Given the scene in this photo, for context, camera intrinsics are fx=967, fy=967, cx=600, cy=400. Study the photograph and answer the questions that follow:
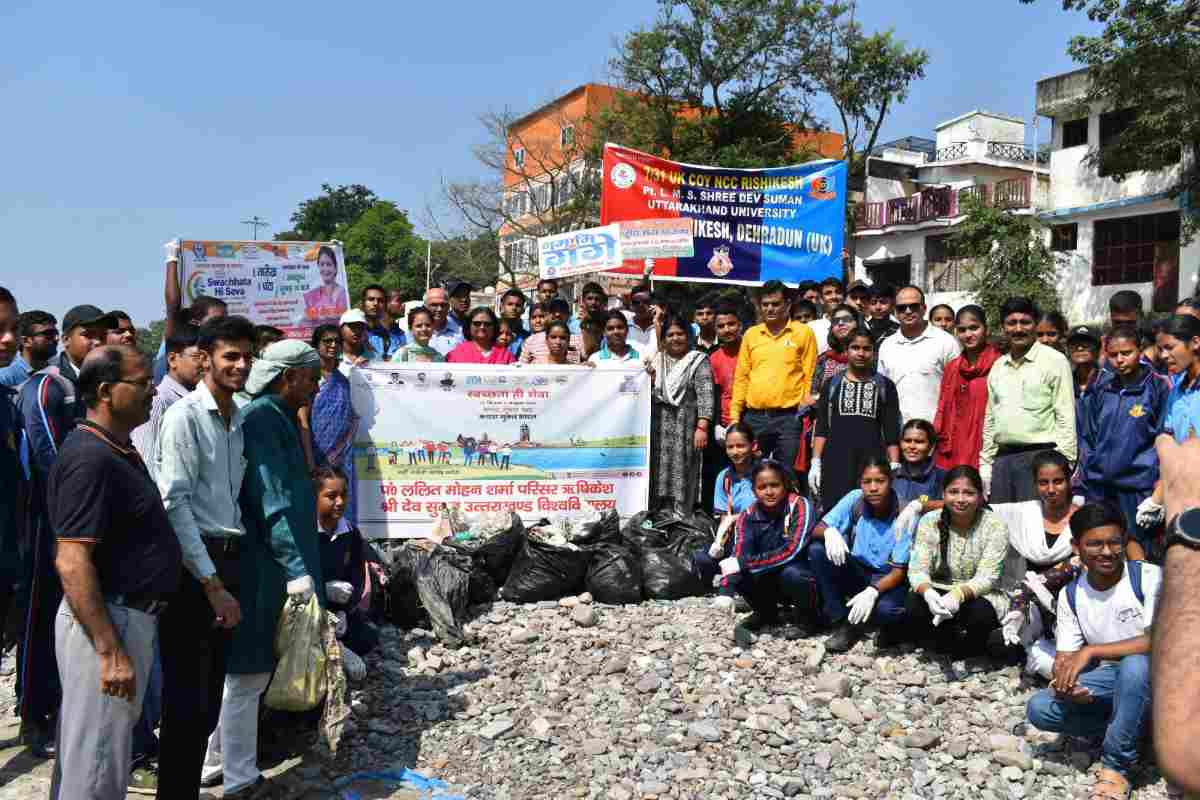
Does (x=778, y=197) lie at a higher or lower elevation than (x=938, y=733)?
higher

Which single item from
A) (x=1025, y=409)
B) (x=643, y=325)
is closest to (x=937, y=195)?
(x=643, y=325)

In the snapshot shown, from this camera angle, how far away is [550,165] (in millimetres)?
37312

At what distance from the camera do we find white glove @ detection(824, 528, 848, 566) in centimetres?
570

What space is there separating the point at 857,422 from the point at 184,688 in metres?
4.46

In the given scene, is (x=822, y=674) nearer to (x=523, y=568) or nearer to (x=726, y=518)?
(x=726, y=518)

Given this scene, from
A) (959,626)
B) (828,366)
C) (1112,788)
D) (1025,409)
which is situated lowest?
(1112,788)

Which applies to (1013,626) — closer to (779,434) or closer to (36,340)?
(779,434)

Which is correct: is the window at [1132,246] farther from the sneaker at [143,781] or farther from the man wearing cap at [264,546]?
the sneaker at [143,781]

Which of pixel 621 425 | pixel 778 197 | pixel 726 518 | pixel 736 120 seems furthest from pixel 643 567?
pixel 736 120

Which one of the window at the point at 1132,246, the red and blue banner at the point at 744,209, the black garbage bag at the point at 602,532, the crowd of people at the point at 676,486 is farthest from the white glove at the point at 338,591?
the window at the point at 1132,246

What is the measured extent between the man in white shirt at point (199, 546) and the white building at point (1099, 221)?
24435mm

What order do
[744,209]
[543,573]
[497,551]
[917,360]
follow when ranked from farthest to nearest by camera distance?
[744,209] < [917,360] < [497,551] < [543,573]

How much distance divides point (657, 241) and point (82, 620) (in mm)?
7294

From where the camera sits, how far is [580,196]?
31.6m
